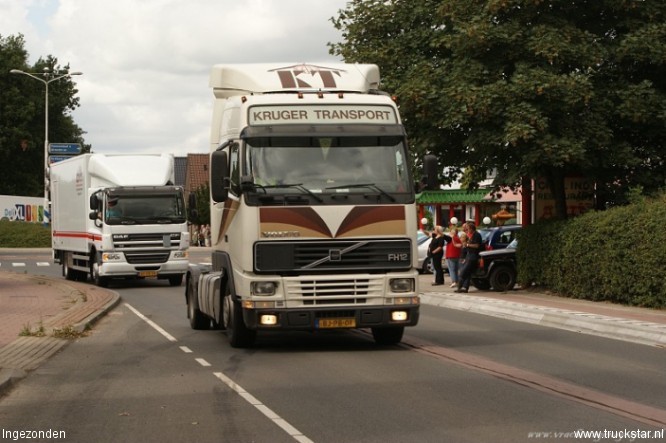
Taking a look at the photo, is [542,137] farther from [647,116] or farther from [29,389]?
[29,389]

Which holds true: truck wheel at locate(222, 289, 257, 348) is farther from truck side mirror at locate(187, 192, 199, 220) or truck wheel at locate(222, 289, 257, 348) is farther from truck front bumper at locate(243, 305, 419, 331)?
truck side mirror at locate(187, 192, 199, 220)

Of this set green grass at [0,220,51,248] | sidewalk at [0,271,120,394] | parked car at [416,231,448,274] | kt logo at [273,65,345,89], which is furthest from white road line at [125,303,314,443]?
green grass at [0,220,51,248]

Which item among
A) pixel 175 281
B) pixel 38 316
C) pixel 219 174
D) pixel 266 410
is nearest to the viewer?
pixel 266 410

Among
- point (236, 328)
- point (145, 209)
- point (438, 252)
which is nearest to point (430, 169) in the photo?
point (236, 328)

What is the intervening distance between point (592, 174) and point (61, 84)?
243 ft

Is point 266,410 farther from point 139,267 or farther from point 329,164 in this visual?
point 139,267

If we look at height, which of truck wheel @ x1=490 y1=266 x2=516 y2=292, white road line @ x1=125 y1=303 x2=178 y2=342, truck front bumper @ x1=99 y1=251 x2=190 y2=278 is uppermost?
truck front bumper @ x1=99 y1=251 x2=190 y2=278

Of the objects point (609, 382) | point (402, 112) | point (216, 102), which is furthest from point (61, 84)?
point (609, 382)

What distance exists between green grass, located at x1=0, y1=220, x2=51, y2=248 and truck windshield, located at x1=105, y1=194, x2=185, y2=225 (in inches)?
1898

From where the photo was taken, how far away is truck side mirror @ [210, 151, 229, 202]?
580 inches

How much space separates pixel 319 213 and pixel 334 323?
1.43 metres

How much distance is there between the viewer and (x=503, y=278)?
28922 millimetres

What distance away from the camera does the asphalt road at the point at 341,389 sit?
29.6 feet

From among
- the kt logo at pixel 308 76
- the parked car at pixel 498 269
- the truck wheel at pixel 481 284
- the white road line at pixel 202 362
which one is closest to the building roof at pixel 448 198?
the truck wheel at pixel 481 284
